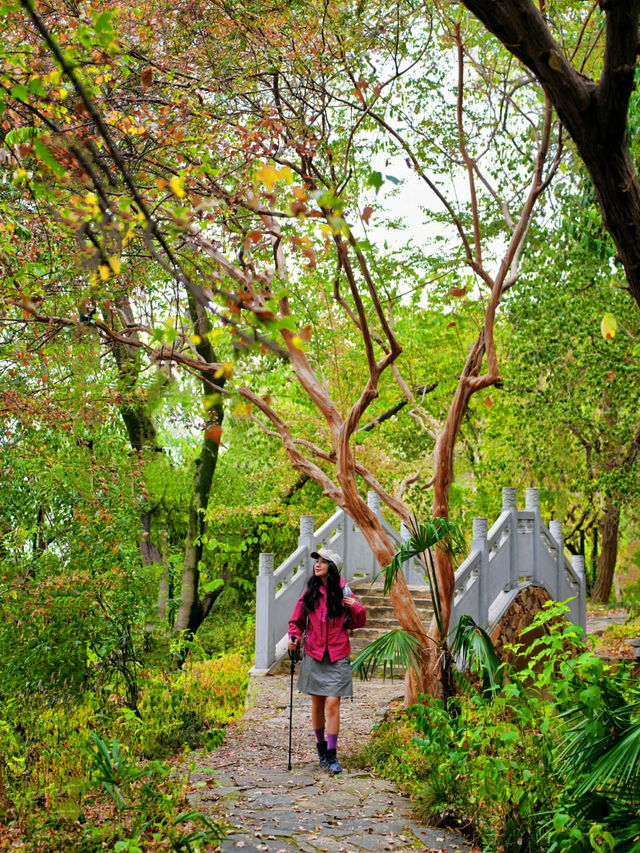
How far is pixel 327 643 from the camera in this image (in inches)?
302

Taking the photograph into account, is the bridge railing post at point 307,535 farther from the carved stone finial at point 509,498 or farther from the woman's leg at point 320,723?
the woman's leg at point 320,723

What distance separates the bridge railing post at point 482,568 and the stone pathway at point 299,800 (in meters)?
3.53

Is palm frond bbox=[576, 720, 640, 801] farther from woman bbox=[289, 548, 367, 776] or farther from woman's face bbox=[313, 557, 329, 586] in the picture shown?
woman's face bbox=[313, 557, 329, 586]

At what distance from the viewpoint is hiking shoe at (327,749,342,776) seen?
24.7ft

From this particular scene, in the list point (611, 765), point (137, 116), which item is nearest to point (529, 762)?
point (611, 765)

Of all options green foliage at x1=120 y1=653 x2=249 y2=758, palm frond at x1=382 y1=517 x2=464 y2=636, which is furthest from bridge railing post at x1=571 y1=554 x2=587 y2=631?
palm frond at x1=382 y1=517 x2=464 y2=636

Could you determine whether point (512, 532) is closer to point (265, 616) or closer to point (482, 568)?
point (482, 568)

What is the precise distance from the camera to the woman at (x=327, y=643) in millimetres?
7559

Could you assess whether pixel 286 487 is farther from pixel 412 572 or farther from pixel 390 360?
pixel 390 360

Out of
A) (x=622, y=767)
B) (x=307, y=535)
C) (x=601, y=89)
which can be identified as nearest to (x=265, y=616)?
(x=307, y=535)

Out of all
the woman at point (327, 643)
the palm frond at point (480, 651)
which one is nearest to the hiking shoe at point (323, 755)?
the woman at point (327, 643)

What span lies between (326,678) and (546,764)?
2711 mm

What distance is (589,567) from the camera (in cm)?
3478

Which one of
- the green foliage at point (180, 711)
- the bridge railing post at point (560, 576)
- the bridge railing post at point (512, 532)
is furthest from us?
the bridge railing post at point (560, 576)
